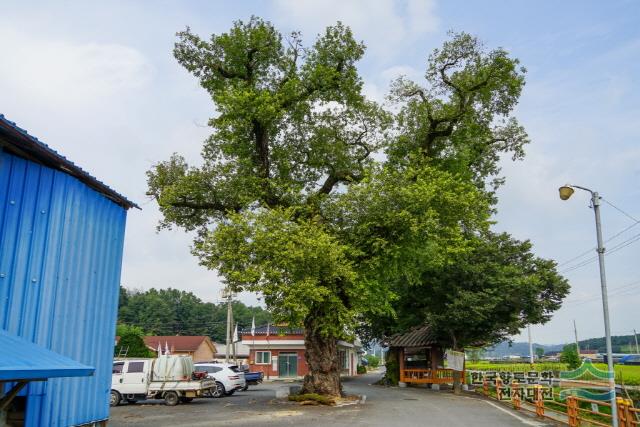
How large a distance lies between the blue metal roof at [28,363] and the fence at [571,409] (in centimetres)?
1116

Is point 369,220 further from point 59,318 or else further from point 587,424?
point 59,318

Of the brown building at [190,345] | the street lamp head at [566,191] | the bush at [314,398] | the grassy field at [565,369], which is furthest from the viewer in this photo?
the brown building at [190,345]

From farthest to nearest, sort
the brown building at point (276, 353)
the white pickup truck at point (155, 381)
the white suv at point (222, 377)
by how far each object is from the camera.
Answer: the brown building at point (276, 353) < the white suv at point (222, 377) < the white pickup truck at point (155, 381)

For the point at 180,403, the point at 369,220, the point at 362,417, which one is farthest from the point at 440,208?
the point at 180,403

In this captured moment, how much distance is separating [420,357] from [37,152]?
31.7 meters

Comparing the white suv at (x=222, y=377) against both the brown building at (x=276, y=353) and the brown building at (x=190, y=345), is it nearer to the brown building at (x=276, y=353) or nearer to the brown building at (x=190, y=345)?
the brown building at (x=276, y=353)

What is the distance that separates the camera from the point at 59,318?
1014 centimetres

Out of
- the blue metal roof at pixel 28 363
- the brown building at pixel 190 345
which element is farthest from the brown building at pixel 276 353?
the blue metal roof at pixel 28 363

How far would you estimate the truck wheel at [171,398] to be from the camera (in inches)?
867

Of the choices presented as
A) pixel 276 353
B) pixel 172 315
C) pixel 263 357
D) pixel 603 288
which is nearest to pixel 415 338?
pixel 276 353

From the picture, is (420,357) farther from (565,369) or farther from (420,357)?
(565,369)

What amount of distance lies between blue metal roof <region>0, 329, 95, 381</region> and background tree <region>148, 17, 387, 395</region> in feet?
36.1

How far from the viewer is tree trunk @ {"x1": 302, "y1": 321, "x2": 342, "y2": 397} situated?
22.8m

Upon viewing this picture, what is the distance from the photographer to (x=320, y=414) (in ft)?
60.8
